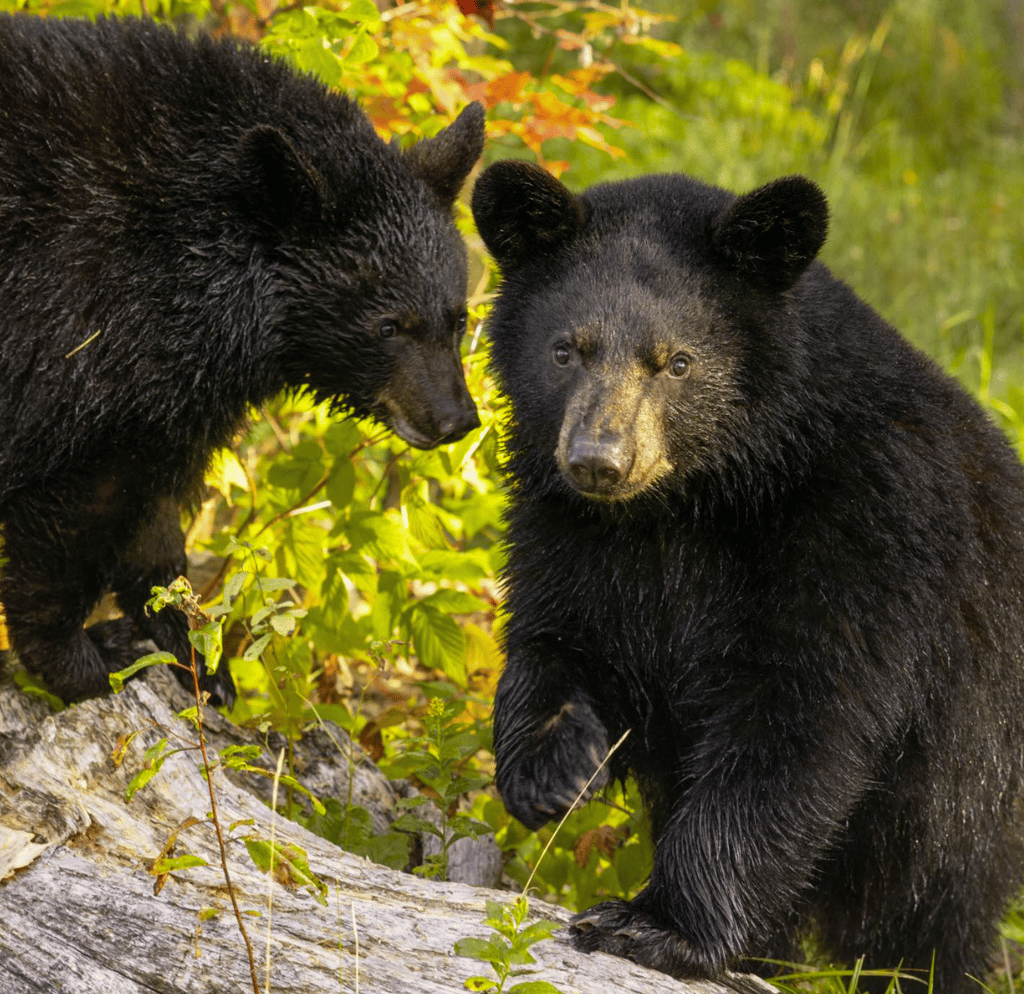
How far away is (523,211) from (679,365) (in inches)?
21.6

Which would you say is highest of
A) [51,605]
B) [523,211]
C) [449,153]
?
[523,211]

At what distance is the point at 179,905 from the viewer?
8.59ft

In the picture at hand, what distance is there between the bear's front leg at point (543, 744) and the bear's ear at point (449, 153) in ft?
5.37

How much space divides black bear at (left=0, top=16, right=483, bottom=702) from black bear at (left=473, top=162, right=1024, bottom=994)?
0.74 meters

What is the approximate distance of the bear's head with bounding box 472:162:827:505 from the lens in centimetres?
299

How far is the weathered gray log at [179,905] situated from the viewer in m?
2.52

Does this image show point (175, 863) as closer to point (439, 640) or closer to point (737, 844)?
point (737, 844)

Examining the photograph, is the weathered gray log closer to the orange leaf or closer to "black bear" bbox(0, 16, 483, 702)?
"black bear" bbox(0, 16, 483, 702)

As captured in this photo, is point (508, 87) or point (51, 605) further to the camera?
point (508, 87)

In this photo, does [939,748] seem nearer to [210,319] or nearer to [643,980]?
[643,980]

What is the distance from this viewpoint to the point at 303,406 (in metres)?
4.75

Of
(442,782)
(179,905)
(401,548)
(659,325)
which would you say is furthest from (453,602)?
(179,905)

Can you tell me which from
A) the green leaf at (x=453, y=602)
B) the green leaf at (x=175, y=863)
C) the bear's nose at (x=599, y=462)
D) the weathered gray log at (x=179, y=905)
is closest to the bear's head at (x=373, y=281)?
the green leaf at (x=453, y=602)

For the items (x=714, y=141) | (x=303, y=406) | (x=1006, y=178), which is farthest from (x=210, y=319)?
(x=1006, y=178)
